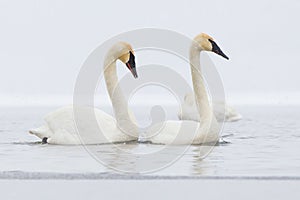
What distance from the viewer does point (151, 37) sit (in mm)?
10570

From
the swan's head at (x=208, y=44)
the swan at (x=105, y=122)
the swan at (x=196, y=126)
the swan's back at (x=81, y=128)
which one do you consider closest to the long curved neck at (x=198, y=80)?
the swan at (x=196, y=126)

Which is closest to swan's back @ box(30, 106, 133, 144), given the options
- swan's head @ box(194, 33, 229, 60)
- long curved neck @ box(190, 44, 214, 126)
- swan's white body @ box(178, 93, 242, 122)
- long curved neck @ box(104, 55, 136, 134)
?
long curved neck @ box(104, 55, 136, 134)

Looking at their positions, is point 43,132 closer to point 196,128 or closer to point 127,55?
point 127,55

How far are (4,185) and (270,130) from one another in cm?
713

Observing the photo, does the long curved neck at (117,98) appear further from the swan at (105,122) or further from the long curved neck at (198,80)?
the long curved neck at (198,80)

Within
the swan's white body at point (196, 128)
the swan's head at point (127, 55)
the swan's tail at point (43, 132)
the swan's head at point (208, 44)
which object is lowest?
the swan's tail at point (43, 132)

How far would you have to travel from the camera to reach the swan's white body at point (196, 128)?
10.4m

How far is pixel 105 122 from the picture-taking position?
10766 mm

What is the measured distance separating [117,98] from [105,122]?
619 mm

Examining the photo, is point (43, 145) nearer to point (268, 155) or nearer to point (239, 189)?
point (268, 155)

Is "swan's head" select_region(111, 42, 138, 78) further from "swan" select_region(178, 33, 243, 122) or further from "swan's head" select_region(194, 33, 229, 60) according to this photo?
"swan" select_region(178, 33, 243, 122)

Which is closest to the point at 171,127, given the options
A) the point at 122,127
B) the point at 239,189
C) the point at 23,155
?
the point at 122,127

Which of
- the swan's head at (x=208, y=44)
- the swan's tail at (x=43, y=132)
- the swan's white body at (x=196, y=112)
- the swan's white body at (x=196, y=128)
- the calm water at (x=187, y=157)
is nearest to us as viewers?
the calm water at (x=187, y=157)

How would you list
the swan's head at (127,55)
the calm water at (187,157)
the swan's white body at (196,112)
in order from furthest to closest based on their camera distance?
the swan's white body at (196,112) → the swan's head at (127,55) → the calm water at (187,157)
